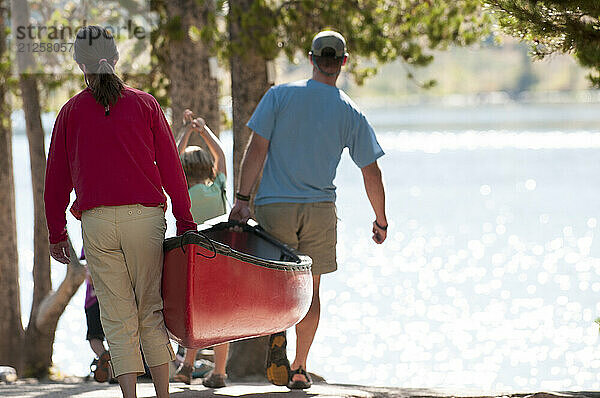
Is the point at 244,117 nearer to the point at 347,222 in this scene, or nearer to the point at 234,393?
the point at 234,393

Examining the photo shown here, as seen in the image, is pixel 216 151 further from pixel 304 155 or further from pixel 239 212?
pixel 304 155

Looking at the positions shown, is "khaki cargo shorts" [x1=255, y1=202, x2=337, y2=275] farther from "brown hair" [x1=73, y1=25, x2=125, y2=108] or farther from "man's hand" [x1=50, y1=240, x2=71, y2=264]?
"brown hair" [x1=73, y1=25, x2=125, y2=108]

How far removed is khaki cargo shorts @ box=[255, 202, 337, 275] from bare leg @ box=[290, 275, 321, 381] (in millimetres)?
155

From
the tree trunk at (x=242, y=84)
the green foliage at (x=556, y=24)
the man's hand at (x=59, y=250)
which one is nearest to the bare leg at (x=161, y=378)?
the man's hand at (x=59, y=250)

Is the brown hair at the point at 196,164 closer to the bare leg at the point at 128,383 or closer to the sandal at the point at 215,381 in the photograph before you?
the sandal at the point at 215,381

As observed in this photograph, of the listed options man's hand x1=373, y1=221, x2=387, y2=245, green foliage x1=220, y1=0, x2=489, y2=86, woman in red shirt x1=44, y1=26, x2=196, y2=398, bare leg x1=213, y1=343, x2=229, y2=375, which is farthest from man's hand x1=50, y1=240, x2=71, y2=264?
green foliage x1=220, y1=0, x2=489, y2=86

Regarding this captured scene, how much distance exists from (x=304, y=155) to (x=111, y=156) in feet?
4.54

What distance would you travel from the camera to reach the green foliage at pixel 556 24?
4.94 metres

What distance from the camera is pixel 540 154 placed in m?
50.9

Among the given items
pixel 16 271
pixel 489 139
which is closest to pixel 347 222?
pixel 16 271

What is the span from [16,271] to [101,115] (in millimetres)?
9348

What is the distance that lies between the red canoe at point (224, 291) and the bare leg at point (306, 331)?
19.4 inches

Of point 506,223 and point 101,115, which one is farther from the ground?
point 101,115

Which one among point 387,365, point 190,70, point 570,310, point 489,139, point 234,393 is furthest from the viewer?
point 489,139
